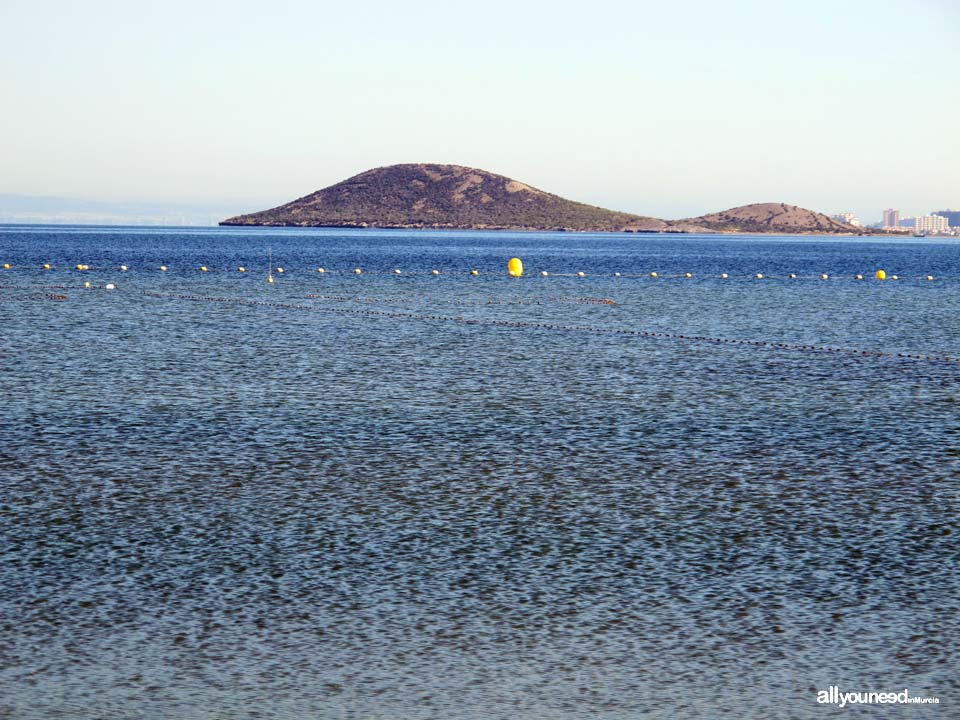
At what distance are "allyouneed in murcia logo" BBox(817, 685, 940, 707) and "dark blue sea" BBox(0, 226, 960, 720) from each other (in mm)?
65

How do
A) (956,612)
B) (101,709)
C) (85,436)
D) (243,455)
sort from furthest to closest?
(85,436)
(243,455)
(956,612)
(101,709)

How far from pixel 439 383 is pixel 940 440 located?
9283 mm

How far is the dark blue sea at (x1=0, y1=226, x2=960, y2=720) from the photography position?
7.93 metres

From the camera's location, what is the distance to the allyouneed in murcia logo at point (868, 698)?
764cm

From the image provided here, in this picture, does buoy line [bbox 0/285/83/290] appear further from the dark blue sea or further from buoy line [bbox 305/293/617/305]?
the dark blue sea

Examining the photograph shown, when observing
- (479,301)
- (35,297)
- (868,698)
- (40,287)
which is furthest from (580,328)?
(40,287)

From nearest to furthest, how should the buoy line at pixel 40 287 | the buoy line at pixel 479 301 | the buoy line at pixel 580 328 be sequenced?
the buoy line at pixel 580 328
the buoy line at pixel 479 301
the buoy line at pixel 40 287

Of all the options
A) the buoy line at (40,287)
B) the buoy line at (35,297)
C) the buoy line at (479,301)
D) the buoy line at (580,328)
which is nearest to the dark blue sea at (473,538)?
the buoy line at (580,328)

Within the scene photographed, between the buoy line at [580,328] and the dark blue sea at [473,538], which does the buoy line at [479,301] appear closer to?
the buoy line at [580,328]

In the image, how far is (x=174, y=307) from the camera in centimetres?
4644

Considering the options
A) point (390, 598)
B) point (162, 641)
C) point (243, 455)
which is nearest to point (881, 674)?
point (390, 598)

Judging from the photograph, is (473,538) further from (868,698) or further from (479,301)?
(479,301)

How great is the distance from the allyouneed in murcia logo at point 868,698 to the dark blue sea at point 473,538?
2.6 inches

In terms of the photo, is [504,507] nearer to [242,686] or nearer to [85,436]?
[242,686]
